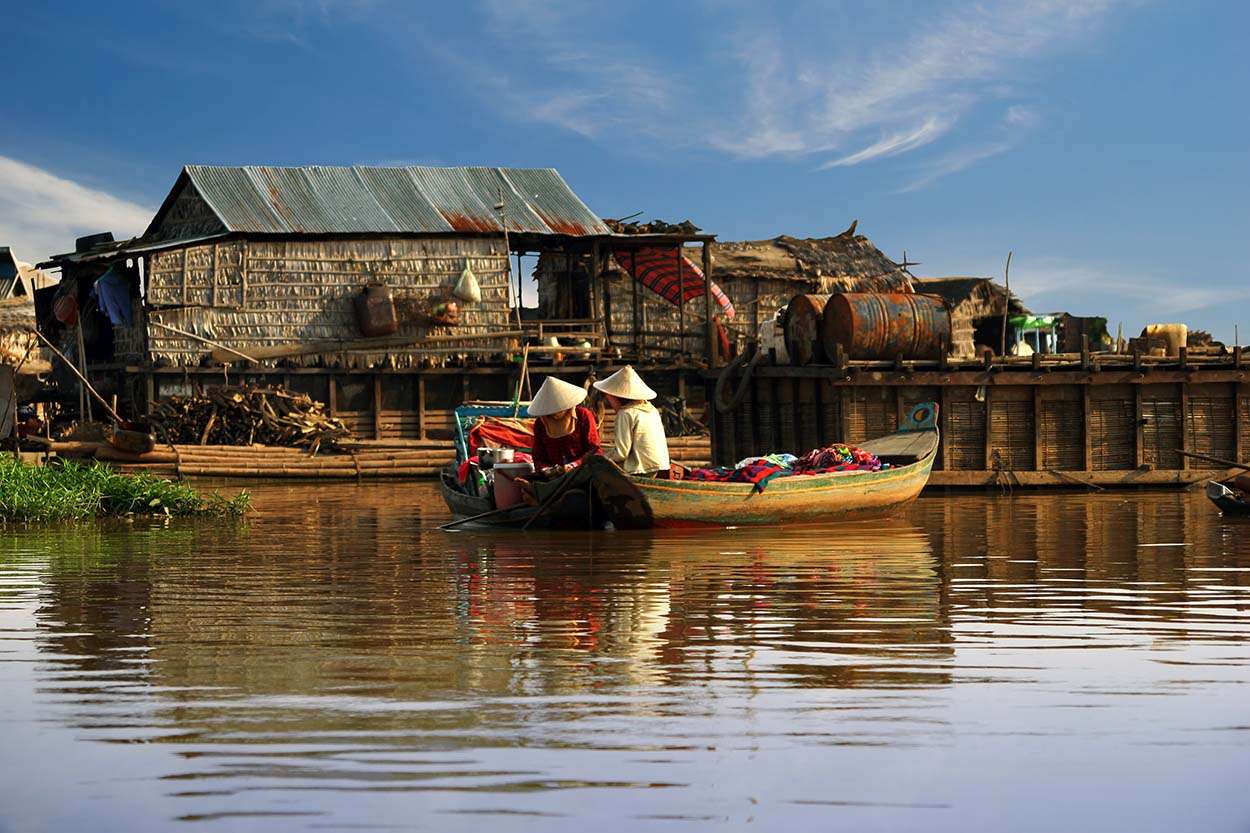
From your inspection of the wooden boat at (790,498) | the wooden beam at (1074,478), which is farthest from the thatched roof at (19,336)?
the wooden boat at (790,498)

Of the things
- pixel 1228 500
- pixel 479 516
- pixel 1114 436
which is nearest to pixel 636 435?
pixel 479 516

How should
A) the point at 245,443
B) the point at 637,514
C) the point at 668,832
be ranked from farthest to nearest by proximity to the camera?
the point at 245,443, the point at 637,514, the point at 668,832

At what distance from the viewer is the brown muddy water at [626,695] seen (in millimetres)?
3908

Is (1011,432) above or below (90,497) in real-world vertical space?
above

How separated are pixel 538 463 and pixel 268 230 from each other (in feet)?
57.9

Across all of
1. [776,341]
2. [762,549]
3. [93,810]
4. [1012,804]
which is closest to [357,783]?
[93,810]

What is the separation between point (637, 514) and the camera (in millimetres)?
12594

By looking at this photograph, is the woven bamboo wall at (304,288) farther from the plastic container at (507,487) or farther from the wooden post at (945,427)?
the plastic container at (507,487)

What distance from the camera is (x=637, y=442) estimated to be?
1270 centimetres

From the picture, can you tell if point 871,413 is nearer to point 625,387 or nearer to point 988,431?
point 988,431

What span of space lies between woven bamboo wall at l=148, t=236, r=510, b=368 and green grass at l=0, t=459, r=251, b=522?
1344cm

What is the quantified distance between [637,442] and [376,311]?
17.4 m

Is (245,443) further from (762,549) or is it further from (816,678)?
(816,678)

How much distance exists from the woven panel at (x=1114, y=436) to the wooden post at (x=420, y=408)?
14.1 metres
